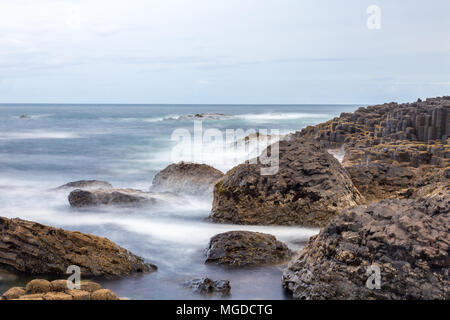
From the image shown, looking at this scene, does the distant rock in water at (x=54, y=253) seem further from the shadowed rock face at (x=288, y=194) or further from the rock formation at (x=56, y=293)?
the shadowed rock face at (x=288, y=194)

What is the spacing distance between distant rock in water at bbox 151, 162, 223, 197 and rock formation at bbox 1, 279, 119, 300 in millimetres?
6576

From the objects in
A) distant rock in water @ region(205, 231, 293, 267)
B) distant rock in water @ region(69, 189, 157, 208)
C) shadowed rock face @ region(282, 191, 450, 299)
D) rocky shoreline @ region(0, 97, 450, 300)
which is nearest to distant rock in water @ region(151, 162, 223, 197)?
rocky shoreline @ region(0, 97, 450, 300)

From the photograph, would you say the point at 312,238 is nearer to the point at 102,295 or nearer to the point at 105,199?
the point at 102,295

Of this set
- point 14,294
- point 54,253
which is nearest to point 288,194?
point 54,253

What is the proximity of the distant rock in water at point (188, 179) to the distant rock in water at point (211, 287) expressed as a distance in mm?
5445

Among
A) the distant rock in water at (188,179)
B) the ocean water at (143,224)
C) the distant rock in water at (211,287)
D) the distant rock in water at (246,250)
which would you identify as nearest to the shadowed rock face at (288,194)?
the ocean water at (143,224)

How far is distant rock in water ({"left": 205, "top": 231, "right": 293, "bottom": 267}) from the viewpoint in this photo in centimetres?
589

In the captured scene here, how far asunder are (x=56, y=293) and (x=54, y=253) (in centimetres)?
176

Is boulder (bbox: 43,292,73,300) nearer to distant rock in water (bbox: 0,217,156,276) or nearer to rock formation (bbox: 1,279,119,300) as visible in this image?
rock formation (bbox: 1,279,119,300)

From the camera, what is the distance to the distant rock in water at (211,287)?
15.9ft

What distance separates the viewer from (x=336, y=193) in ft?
26.3

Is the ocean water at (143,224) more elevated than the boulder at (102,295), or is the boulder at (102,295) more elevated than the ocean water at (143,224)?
the boulder at (102,295)

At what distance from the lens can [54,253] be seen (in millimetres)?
5406
